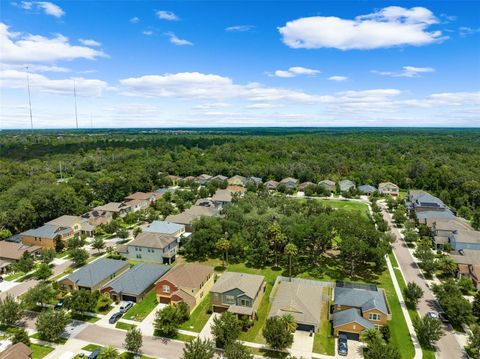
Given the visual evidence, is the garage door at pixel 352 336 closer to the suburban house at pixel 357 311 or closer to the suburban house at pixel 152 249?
the suburban house at pixel 357 311

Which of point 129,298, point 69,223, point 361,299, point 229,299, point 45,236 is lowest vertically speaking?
point 129,298

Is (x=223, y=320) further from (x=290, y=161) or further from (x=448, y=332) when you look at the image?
(x=290, y=161)

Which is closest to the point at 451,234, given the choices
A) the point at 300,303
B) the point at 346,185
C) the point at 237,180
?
the point at 300,303

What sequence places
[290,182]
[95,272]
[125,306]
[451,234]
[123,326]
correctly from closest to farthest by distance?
[123,326] → [125,306] → [95,272] → [451,234] → [290,182]

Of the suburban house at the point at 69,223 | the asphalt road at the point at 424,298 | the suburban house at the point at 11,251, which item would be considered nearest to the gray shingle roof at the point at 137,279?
the suburban house at the point at 11,251

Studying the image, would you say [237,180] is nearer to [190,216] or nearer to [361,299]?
[190,216]

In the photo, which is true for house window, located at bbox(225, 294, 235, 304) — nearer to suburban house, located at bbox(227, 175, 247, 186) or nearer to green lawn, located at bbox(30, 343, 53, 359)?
green lawn, located at bbox(30, 343, 53, 359)
